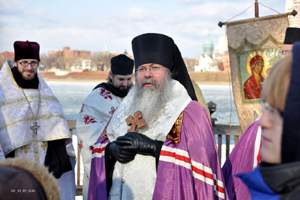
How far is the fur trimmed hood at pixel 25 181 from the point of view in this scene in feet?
3.93

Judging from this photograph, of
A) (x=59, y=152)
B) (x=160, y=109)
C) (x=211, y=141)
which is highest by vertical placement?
→ (x=160, y=109)

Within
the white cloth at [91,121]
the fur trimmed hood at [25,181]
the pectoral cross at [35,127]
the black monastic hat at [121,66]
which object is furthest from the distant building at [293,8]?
the fur trimmed hood at [25,181]

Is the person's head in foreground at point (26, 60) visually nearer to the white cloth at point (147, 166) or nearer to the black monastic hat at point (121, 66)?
the black monastic hat at point (121, 66)

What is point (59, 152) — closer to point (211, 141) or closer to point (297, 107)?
point (211, 141)

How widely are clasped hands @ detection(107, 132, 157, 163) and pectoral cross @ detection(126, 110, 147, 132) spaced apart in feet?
0.32

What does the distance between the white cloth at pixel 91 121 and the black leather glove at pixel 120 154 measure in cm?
154

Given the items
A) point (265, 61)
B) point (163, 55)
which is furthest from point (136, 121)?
point (265, 61)

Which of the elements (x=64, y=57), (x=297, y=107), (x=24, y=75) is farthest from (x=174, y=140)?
(x=64, y=57)

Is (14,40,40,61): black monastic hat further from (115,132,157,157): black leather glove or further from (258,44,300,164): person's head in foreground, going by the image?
(258,44,300,164): person's head in foreground

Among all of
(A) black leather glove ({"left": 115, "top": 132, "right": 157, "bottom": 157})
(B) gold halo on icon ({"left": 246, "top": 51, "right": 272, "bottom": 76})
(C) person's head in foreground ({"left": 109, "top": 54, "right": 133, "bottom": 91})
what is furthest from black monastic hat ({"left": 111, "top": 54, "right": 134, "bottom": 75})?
(A) black leather glove ({"left": 115, "top": 132, "right": 157, "bottom": 157})

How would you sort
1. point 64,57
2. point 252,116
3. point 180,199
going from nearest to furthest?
1. point 180,199
2. point 252,116
3. point 64,57

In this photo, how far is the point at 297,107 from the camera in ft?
4.14

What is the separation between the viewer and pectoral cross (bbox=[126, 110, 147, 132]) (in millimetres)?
3148

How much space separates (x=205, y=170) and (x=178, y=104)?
1.76ft
